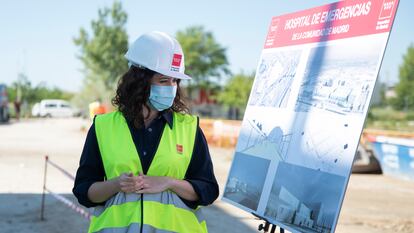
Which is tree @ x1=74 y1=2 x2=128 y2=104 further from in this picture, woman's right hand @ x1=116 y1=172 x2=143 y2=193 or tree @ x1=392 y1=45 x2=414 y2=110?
woman's right hand @ x1=116 y1=172 x2=143 y2=193

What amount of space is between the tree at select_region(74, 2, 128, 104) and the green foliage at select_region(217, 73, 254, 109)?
13.2 metres

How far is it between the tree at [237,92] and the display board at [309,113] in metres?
54.3

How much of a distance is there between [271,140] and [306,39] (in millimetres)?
757

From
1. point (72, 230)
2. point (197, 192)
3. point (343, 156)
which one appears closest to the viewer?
point (197, 192)

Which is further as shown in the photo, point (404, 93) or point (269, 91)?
point (404, 93)

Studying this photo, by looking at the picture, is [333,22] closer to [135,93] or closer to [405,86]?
[135,93]

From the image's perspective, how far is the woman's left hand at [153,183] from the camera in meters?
2.22

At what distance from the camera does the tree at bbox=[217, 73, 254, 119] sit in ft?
195

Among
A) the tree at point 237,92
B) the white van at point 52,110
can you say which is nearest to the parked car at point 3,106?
the white van at point 52,110

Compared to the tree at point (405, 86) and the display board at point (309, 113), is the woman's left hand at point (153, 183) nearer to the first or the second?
the display board at point (309, 113)

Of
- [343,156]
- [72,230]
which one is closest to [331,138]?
[343,156]

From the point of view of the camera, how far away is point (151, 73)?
2.38 metres

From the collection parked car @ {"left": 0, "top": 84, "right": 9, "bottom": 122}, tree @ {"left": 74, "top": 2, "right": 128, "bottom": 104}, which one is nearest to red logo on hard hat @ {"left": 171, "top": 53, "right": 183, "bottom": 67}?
parked car @ {"left": 0, "top": 84, "right": 9, "bottom": 122}

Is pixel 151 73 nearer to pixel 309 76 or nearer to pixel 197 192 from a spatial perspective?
pixel 197 192
